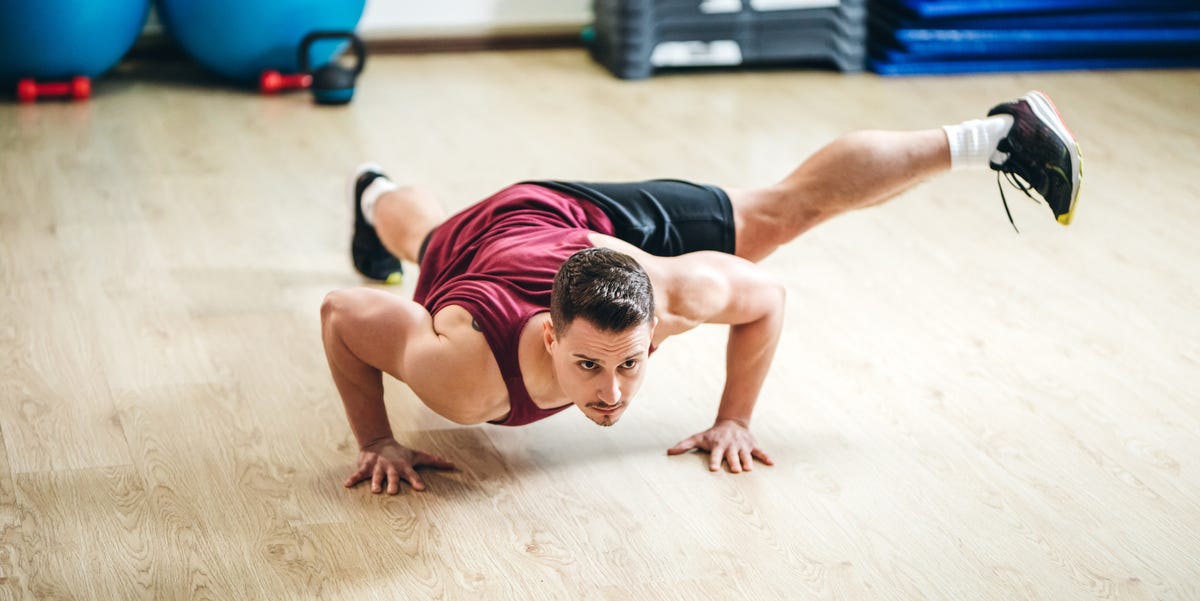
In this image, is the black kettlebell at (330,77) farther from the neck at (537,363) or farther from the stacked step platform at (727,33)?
the neck at (537,363)

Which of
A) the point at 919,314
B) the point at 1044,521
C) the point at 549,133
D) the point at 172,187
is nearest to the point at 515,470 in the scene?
the point at 1044,521

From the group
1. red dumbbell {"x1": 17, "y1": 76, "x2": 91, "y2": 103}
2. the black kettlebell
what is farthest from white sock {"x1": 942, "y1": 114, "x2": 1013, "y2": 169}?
red dumbbell {"x1": 17, "y1": 76, "x2": 91, "y2": 103}

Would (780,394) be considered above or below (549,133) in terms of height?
above

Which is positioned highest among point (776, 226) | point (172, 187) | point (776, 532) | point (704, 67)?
point (776, 226)

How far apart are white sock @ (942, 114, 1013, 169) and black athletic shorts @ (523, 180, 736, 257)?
0.45 metres

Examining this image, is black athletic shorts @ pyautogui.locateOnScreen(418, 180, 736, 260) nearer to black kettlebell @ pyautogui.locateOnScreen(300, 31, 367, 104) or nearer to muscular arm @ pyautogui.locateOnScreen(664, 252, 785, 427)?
muscular arm @ pyautogui.locateOnScreen(664, 252, 785, 427)

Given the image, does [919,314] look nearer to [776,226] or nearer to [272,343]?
[776,226]

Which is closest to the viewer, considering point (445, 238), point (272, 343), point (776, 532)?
point (776, 532)

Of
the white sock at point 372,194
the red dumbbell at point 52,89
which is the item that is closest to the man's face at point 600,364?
the white sock at point 372,194

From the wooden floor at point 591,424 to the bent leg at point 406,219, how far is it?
0.18 metres

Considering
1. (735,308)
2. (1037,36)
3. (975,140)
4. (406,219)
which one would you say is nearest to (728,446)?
(735,308)

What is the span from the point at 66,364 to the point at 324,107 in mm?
2041

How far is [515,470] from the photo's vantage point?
2.30m

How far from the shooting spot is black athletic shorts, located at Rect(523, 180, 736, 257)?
246cm
